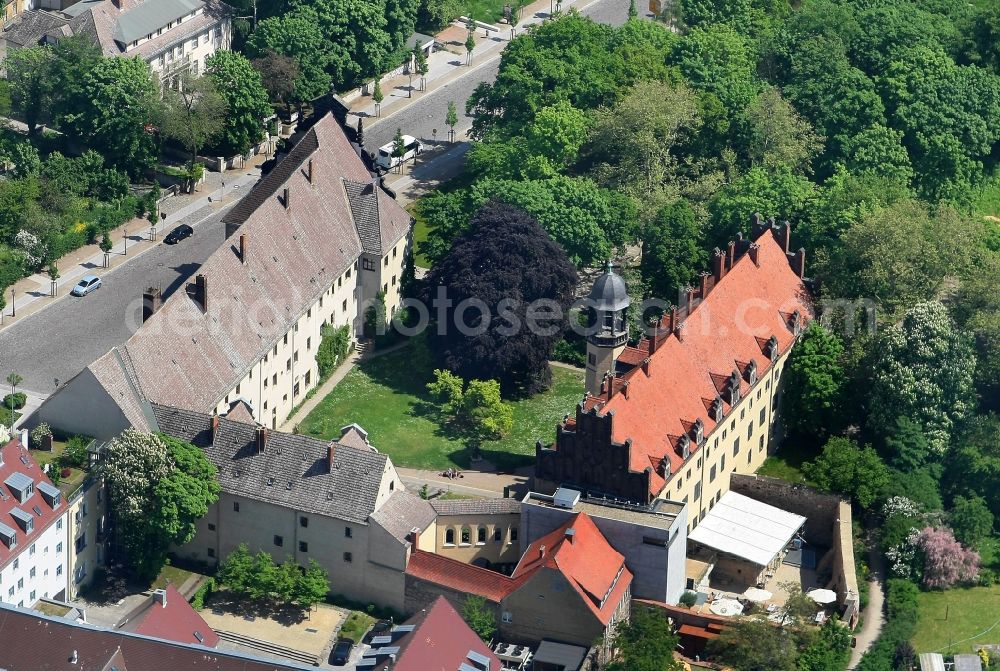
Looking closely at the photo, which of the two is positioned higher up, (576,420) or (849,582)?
(576,420)

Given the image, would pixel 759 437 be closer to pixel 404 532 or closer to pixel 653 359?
pixel 653 359

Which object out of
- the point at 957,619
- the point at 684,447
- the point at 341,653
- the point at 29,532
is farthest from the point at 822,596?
the point at 29,532

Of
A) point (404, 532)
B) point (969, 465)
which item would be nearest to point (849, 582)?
point (969, 465)

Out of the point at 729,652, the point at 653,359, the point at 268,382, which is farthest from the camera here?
the point at 268,382

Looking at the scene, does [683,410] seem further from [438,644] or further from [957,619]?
[438,644]

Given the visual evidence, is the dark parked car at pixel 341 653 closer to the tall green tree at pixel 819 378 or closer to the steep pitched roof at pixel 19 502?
the steep pitched roof at pixel 19 502

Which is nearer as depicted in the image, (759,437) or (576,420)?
(576,420)

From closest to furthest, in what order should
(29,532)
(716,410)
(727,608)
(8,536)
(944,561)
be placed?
(8,536)
(29,532)
(727,608)
(944,561)
(716,410)

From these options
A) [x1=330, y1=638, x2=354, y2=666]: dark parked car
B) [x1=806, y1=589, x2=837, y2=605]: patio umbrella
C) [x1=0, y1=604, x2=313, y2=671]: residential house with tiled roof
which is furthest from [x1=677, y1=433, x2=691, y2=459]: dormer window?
[x1=0, y1=604, x2=313, y2=671]: residential house with tiled roof
